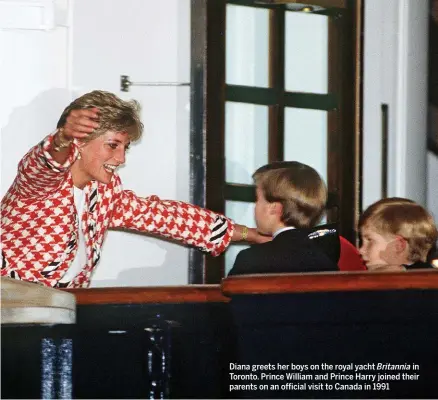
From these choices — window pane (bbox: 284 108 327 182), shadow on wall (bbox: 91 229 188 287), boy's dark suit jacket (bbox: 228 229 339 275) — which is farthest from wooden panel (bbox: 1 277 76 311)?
window pane (bbox: 284 108 327 182)

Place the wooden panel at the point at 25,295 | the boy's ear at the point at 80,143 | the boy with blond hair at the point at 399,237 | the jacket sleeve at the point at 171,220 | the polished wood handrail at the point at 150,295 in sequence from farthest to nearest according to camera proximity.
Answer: the jacket sleeve at the point at 171,220 < the boy's ear at the point at 80,143 < the boy with blond hair at the point at 399,237 < the polished wood handrail at the point at 150,295 < the wooden panel at the point at 25,295

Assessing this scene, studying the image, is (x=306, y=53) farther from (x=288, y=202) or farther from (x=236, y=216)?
(x=288, y=202)

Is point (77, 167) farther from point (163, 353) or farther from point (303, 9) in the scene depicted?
point (303, 9)

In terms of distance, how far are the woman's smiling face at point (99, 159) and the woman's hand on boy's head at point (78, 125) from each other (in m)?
0.15

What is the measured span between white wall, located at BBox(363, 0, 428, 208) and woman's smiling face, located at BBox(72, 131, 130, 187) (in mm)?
1575

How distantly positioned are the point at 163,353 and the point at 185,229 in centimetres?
121

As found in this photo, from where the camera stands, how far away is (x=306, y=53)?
4.36 m

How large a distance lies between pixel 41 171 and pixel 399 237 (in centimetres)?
108

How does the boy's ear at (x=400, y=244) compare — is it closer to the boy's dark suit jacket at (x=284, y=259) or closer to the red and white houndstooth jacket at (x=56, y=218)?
the boy's dark suit jacket at (x=284, y=259)

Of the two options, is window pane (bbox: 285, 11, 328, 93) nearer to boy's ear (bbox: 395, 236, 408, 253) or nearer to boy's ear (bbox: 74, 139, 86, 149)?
boy's ear (bbox: 74, 139, 86, 149)

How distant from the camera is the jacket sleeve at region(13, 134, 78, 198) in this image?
300 cm

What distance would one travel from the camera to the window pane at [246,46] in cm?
411

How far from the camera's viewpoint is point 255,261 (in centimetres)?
284

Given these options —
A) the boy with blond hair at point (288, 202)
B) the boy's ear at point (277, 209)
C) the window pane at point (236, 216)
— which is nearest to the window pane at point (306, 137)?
the window pane at point (236, 216)
